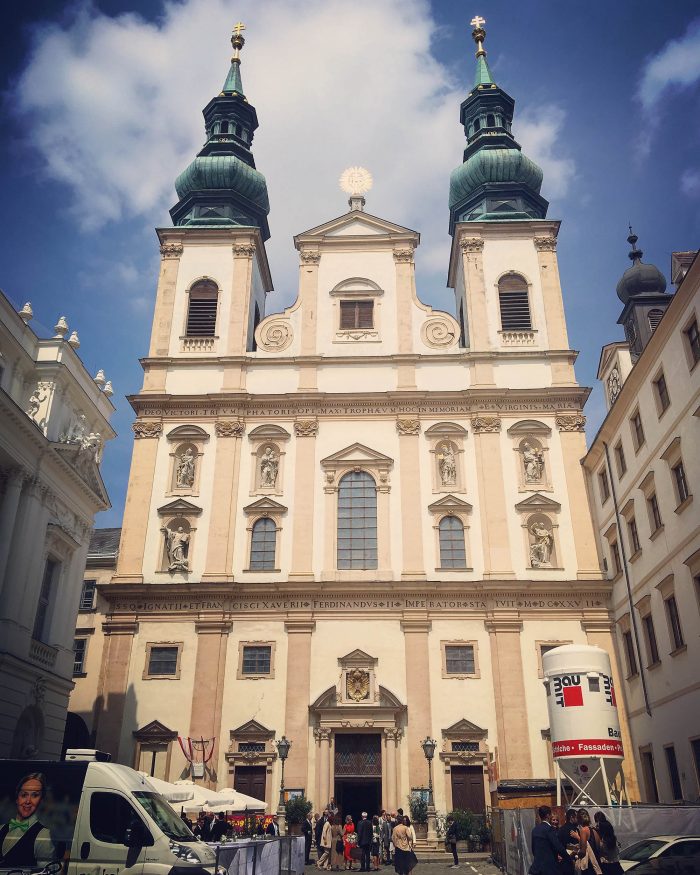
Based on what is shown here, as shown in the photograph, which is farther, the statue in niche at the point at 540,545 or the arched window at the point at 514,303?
the arched window at the point at 514,303

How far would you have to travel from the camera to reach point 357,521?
29.9m

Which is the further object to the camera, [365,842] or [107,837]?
[365,842]

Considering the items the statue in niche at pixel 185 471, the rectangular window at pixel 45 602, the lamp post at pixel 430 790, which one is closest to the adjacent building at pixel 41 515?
the rectangular window at pixel 45 602

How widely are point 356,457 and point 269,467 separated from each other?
335 cm

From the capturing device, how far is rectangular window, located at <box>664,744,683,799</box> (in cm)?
2203

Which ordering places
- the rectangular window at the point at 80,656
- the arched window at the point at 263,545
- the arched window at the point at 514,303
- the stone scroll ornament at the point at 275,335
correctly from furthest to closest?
1. the rectangular window at the point at 80,656
2. the stone scroll ornament at the point at 275,335
3. the arched window at the point at 514,303
4. the arched window at the point at 263,545

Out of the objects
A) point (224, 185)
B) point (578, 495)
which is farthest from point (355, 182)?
point (578, 495)

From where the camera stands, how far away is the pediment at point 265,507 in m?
29.9

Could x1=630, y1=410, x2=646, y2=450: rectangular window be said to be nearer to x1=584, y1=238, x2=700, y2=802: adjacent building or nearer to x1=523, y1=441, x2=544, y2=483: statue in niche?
x1=584, y1=238, x2=700, y2=802: adjacent building

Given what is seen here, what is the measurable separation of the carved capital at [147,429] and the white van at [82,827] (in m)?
20.2

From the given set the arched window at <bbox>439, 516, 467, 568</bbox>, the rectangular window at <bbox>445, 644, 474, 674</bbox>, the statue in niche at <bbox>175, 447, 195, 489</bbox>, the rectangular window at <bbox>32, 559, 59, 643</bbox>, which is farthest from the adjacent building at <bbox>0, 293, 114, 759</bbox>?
the rectangular window at <bbox>445, 644, 474, 674</bbox>

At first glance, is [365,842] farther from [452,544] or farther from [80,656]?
[80,656]

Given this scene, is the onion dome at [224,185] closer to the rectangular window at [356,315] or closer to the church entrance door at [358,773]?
the rectangular window at [356,315]

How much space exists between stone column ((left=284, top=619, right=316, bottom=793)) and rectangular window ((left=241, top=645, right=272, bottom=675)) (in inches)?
31.1
